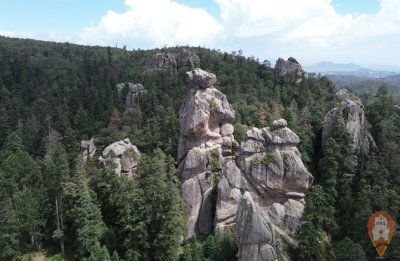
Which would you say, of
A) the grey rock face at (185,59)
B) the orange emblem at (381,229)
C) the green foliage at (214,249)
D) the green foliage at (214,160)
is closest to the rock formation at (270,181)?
the green foliage at (214,249)

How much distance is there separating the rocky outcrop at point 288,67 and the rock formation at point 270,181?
4913 cm

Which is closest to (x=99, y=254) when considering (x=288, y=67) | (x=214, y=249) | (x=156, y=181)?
(x=156, y=181)

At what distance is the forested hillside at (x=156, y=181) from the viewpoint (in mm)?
35219

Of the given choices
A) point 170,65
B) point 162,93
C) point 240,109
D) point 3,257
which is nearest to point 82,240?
point 3,257

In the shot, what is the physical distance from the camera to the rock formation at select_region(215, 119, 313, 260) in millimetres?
37500

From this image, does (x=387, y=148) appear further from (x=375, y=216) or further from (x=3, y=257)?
(x=3, y=257)

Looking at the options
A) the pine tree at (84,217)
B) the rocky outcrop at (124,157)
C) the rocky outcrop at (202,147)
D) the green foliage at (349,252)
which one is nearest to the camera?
the green foliage at (349,252)

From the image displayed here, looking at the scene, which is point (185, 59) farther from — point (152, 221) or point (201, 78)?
point (152, 221)

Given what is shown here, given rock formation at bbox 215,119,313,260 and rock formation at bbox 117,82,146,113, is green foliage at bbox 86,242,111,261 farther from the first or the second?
rock formation at bbox 117,82,146,113

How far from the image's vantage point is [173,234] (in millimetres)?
34938

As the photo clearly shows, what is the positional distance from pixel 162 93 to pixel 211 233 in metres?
45.6

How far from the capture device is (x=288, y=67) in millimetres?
88125

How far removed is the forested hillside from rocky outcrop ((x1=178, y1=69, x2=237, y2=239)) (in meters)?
1.67

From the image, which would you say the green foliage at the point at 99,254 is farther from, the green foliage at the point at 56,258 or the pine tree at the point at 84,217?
the green foliage at the point at 56,258
